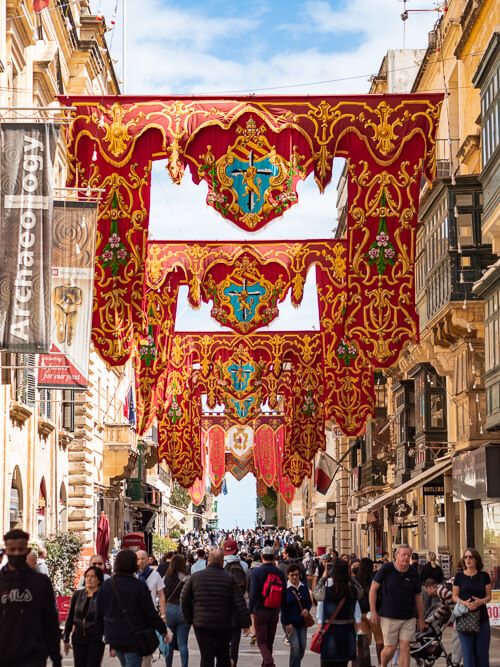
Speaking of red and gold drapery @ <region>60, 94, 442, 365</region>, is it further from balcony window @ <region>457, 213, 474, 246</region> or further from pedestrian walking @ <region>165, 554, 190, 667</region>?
balcony window @ <region>457, 213, 474, 246</region>

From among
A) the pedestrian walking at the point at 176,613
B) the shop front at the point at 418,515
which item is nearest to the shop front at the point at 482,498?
the shop front at the point at 418,515

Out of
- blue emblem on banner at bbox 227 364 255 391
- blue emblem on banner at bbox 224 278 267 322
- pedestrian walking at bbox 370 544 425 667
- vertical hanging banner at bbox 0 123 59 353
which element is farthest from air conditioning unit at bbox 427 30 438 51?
pedestrian walking at bbox 370 544 425 667

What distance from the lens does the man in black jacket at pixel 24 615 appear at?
31.4ft

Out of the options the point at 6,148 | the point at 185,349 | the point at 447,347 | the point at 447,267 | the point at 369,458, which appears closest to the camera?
the point at 6,148

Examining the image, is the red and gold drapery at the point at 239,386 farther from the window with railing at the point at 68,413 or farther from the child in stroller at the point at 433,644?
the child in stroller at the point at 433,644

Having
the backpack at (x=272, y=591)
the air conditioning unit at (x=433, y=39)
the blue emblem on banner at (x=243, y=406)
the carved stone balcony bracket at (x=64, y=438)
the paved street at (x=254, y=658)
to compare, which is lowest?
the paved street at (x=254, y=658)

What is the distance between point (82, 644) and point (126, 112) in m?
9.02

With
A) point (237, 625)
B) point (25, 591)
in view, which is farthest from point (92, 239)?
point (25, 591)

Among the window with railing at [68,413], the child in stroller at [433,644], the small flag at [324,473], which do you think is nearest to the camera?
the child in stroller at [433,644]

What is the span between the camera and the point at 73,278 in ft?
72.1

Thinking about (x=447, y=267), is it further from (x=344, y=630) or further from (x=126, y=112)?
(x=344, y=630)

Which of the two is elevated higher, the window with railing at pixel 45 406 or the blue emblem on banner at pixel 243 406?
the blue emblem on banner at pixel 243 406

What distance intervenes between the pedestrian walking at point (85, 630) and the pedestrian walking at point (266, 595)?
12.5 feet

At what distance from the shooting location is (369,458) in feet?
186
